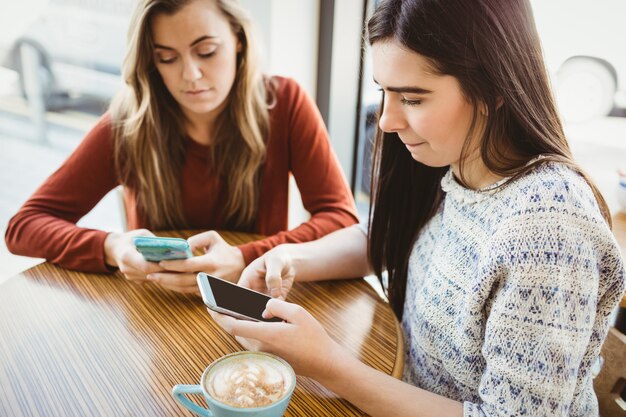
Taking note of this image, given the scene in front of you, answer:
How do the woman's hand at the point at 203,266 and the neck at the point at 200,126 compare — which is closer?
the woman's hand at the point at 203,266

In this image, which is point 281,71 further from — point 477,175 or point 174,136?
point 477,175

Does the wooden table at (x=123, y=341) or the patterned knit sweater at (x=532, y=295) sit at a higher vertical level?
the patterned knit sweater at (x=532, y=295)

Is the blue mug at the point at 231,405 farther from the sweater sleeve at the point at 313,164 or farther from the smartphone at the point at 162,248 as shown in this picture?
the sweater sleeve at the point at 313,164

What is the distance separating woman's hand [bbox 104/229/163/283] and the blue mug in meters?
0.48

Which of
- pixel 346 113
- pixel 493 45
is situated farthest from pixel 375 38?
pixel 346 113

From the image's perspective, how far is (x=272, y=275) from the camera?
3.50 feet

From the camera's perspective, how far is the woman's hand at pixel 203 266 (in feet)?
3.68

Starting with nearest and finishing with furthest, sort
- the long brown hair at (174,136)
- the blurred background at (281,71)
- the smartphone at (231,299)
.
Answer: the smartphone at (231,299) < the long brown hair at (174,136) < the blurred background at (281,71)

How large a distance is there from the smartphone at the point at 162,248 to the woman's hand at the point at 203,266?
0.02 m

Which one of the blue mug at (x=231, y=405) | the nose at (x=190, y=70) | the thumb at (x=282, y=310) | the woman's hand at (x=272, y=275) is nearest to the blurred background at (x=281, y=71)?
the nose at (x=190, y=70)

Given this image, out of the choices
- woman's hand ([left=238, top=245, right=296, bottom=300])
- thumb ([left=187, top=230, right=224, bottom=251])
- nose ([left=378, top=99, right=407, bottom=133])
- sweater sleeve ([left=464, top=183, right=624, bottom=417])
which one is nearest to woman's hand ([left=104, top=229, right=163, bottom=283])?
thumb ([left=187, top=230, right=224, bottom=251])

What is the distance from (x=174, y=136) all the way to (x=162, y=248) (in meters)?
0.61

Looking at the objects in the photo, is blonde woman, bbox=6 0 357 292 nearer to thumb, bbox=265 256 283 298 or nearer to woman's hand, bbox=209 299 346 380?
thumb, bbox=265 256 283 298

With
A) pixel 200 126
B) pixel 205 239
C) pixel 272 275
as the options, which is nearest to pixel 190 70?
pixel 200 126
